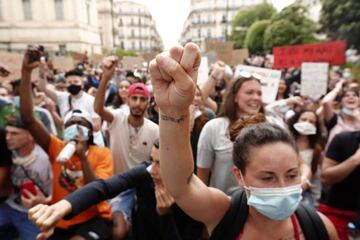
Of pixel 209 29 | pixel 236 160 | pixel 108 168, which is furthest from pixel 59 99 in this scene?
pixel 209 29

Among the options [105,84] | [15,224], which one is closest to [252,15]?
[105,84]

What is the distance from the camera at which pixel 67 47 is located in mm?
47094

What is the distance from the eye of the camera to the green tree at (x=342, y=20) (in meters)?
18.1

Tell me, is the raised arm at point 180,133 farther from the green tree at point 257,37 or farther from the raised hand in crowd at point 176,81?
the green tree at point 257,37

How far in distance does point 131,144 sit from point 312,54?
4.54 meters

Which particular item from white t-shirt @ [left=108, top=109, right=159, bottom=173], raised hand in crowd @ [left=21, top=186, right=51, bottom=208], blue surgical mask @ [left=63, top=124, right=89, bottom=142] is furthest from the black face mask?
raised hand in crowd @ [left=21, top=186, right=51, bottom=208]

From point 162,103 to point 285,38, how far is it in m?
25.6

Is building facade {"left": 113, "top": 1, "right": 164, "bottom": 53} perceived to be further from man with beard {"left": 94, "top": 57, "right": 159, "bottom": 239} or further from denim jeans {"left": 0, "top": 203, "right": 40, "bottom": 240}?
denim jeans {"left": 0, "top": 203, "right": 40, "bottom": 240}

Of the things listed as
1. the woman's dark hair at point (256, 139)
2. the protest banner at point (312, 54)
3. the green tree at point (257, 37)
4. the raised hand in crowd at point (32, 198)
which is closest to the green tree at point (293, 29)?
the green tree at point (257, 37)

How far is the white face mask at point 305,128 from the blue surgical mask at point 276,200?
86.9 inches

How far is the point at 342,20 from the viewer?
19516 millimetres

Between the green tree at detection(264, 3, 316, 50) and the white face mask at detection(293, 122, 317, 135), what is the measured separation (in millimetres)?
21891

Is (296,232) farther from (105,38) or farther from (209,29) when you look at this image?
(209,29)

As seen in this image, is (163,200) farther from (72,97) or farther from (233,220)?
(72,97)
